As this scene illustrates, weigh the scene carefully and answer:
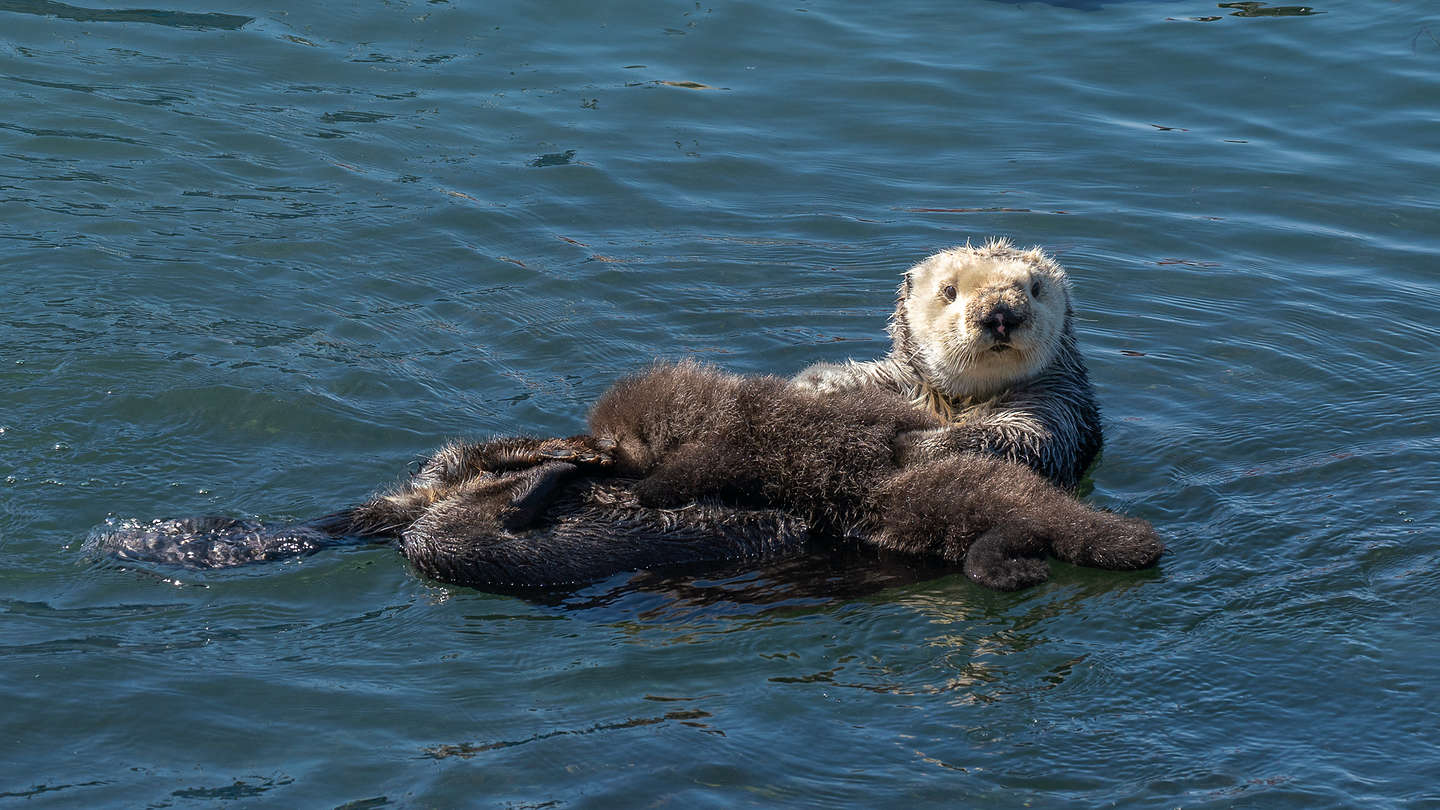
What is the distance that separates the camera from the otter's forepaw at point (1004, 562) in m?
4.62

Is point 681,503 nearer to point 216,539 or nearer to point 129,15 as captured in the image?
point 216,539

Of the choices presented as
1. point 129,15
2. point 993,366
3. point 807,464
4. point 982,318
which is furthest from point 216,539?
point 129,15

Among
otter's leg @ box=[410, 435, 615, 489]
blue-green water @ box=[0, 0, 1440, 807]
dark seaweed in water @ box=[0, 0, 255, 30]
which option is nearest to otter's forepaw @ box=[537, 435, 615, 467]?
otter's leg @ box=[410, 435, 615, 489]

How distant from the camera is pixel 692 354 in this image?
7.18 meters

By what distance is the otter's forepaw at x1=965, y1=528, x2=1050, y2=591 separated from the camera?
462 cm

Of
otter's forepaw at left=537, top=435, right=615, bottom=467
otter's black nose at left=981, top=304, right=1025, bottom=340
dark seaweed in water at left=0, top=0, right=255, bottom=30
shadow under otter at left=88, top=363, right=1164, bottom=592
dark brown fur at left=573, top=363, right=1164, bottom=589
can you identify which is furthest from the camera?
dark seaweed in water at left=0, top=0, right=255, bottom=30

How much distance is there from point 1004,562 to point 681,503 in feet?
3.85

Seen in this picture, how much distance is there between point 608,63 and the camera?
11117mm

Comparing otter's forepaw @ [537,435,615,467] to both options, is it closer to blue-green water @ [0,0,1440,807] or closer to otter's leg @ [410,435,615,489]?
otter's leg @ [410,435,615,489]

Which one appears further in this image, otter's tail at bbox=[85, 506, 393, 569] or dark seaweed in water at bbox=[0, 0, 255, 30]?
dark seaweed in water at bbox=[0, 0, 255, 30]

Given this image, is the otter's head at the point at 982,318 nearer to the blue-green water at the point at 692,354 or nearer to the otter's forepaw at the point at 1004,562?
the blue-green water at the point at 692,354

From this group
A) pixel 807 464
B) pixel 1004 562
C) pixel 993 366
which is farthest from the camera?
pixel 993 366

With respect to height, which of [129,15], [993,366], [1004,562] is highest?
[129,15]

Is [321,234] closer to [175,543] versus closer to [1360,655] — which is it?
[175,543]
